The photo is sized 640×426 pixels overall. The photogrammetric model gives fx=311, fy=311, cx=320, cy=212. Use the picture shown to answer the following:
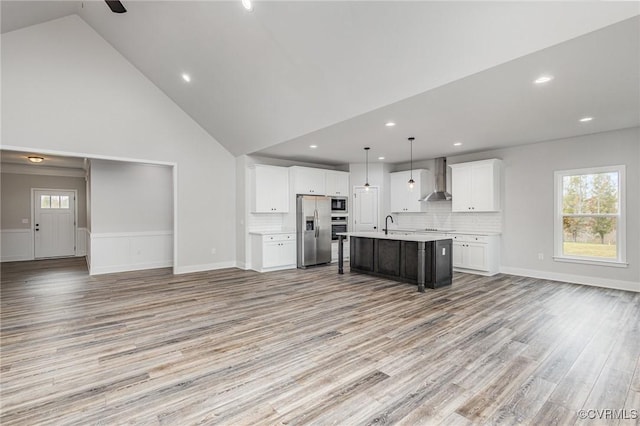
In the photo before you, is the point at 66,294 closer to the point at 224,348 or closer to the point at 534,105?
the point at 224,348

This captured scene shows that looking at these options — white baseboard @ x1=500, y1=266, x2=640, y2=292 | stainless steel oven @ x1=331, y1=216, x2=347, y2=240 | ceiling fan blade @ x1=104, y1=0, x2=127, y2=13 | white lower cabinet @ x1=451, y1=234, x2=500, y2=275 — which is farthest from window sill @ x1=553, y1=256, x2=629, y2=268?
ceiling fan blade @ x1=104, y1=0, x2=127, y2=13

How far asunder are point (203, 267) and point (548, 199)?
7286mm

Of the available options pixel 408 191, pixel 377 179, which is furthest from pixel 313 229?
pixel 408 191

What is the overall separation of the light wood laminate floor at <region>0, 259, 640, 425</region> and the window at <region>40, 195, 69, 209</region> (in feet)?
16.8

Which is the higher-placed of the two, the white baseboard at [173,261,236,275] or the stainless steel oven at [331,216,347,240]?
the stainless steel oven at [331,216,347,240]

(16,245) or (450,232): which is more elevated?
(450,232)

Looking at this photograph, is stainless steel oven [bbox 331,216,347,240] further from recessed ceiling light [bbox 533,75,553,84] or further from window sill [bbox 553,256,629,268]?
recessed ceiling light [bbox 533,75,553,84]

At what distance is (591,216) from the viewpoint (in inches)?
218

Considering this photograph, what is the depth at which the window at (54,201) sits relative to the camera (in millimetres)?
9000

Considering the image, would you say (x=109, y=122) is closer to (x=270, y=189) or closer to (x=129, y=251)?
(x=129, y=251)

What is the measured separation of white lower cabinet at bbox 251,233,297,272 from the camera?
22.4 feet

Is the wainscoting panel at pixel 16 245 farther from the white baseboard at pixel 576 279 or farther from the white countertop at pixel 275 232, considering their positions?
the white baseboard at pixel 576 279

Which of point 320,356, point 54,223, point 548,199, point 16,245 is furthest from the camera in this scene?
point 54,223

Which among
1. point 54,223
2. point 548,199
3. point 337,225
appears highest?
point 548,199
